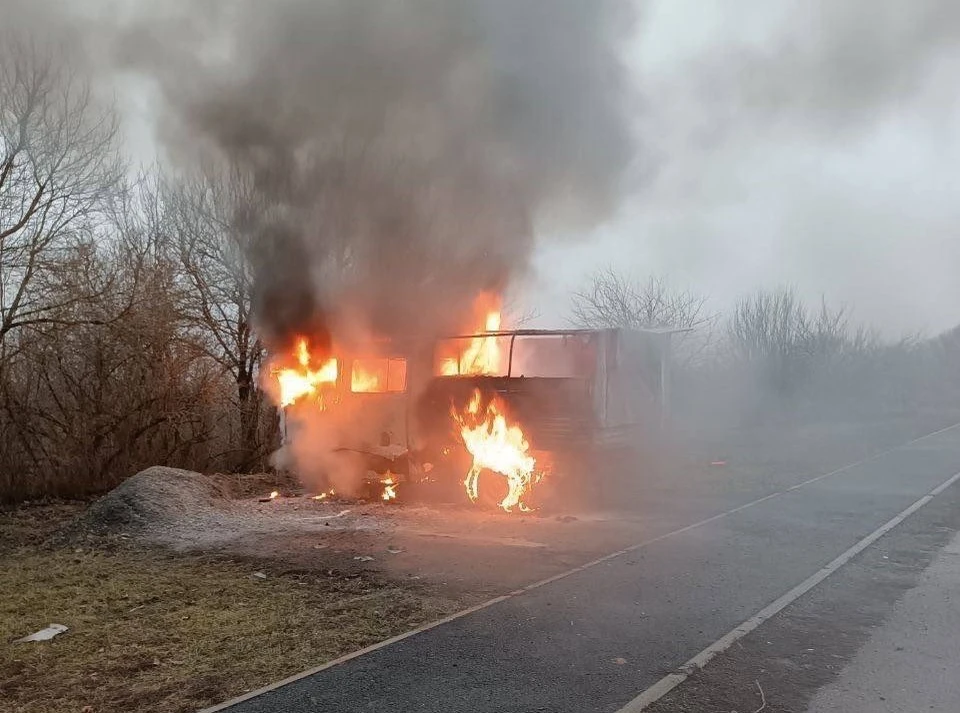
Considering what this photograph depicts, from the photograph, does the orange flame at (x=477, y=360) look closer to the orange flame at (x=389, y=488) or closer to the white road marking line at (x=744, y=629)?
the orange flame at (x=389, y=488)

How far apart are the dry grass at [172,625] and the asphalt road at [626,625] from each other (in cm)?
40

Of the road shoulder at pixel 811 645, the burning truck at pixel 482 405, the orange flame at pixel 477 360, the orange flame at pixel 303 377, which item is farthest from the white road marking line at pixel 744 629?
the orange flame at pixel 303 377

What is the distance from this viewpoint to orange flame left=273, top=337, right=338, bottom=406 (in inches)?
450

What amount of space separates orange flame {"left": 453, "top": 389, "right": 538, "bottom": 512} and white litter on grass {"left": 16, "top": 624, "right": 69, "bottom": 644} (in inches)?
222

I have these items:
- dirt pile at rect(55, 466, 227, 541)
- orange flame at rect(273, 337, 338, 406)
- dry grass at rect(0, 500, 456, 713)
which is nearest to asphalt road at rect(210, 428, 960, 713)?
dry grass at rect(0, 500, 456, 713)

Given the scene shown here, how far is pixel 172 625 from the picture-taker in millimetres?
4898

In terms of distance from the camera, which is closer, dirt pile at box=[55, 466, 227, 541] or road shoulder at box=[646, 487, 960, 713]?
road shoulder at box=[646, 487, 960, 713]

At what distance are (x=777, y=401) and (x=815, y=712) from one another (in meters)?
29.9

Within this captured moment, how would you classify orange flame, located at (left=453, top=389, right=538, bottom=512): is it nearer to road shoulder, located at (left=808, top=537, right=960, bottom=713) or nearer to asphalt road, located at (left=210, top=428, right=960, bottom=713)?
asphalt road, located at (left=210, top=428, right=960, bottom=713)

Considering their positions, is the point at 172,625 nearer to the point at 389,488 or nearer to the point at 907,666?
the point at 907,666

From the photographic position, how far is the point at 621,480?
11281mm

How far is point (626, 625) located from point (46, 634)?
3969mm

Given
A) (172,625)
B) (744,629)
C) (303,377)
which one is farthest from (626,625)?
(303,377)

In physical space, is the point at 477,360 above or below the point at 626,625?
above
